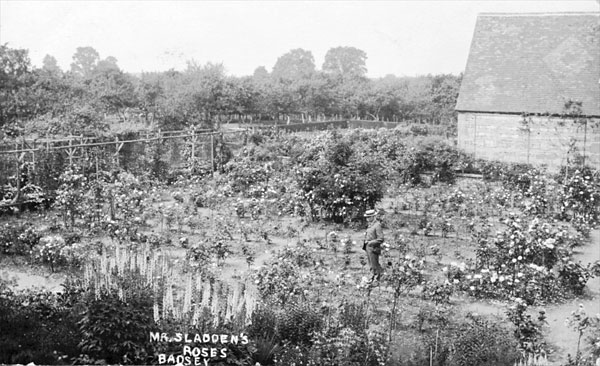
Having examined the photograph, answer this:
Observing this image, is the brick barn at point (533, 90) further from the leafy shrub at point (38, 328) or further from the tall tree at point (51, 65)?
the tall tree at point (51, 65)

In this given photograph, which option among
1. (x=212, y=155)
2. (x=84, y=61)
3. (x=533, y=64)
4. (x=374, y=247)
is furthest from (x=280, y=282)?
(x=84, y=61)

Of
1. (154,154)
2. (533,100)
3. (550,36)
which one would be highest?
(550,36)

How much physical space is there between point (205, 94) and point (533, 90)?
17.9 m

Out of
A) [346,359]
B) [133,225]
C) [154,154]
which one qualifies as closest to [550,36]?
[154,154]

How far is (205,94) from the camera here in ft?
112

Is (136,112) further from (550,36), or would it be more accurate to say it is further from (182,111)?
(550,36)

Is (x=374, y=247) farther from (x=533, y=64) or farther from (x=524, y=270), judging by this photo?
(x=533, y=64)

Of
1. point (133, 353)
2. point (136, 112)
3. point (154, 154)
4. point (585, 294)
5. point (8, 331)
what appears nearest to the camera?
point (133, 353)

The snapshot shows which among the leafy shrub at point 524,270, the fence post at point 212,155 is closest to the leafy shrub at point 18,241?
the leafy shrub at point 524,270

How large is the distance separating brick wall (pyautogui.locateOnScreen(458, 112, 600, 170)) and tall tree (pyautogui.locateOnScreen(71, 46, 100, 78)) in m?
23.7

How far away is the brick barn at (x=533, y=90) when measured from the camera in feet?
72.9

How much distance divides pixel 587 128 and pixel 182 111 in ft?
61.0

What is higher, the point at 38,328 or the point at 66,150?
the point at 66,150

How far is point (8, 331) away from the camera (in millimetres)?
7863
